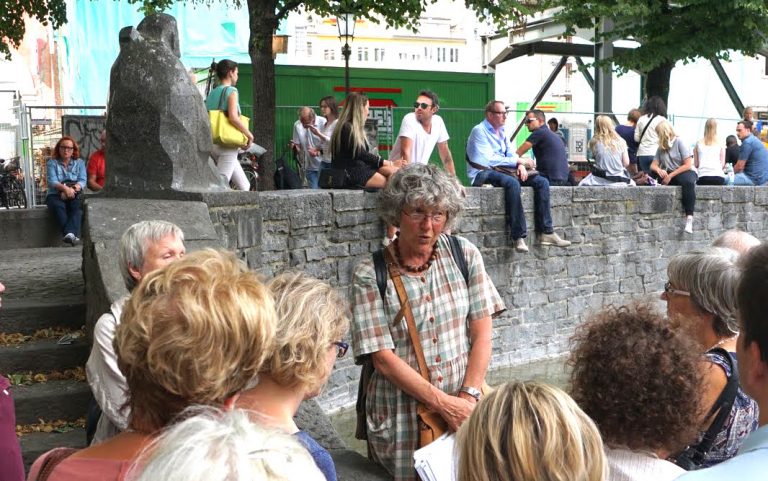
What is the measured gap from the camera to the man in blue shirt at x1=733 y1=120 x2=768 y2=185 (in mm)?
15211

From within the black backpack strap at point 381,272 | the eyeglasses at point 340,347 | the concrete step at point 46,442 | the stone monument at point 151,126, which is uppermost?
the stone monument at point 151,126

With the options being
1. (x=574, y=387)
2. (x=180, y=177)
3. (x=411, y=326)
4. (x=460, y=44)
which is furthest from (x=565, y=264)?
(x=460, y=44)

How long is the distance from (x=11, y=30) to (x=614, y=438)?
13.5m

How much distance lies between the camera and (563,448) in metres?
2.04

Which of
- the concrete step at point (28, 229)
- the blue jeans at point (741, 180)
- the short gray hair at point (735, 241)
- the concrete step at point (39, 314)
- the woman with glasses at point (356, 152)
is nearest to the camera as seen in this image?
the short gray hair at point (735, 241)

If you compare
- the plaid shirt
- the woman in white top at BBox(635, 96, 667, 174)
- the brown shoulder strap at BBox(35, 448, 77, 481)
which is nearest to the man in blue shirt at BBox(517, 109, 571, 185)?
the woman in white top at BBox(635, 96, 667, 174)

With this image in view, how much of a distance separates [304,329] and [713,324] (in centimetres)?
141

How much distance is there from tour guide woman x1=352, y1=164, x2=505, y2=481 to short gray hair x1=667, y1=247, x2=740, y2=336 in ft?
3.04

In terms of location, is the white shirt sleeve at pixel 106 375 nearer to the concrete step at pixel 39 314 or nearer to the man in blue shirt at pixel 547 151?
the concrete step at pixel 39 314

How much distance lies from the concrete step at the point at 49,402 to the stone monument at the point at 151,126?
4.65ft

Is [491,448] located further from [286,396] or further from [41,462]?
[41,462]

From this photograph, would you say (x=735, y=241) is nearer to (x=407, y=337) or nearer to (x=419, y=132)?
(x=407, y=337)

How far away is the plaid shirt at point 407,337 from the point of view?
3809 millimetres

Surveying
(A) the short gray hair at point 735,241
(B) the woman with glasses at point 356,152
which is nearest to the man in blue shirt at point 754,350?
(A) the short gray hair at point 735,241
